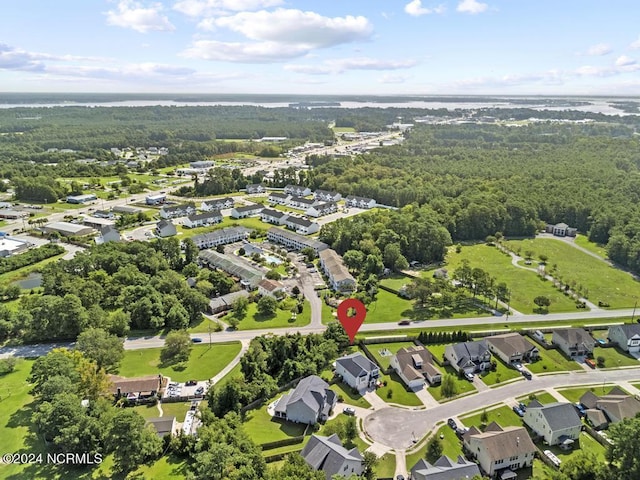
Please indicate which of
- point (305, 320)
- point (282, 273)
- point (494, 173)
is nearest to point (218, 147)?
point (494, 173)

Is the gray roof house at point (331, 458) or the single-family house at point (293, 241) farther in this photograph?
the single-family house at point (293, 241)

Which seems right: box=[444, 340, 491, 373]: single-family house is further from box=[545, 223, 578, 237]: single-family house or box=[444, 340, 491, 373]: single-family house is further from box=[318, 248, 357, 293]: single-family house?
box=[545, 223, 578, 237]: single-family house

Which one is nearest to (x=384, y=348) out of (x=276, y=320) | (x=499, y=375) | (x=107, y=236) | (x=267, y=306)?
(x=499, y=375)

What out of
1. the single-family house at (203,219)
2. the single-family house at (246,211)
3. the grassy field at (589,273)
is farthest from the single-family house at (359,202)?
the grassy field at (589,273)

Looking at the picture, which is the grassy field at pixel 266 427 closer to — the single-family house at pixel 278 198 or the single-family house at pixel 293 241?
the single-family house at pixel 293 241

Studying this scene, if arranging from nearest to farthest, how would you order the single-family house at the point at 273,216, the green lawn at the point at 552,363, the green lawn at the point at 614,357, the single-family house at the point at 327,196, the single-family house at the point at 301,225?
1. the green lawn at the point at 552,363
2. the green lawn at the point at 614,357
3. the single-family house at the point at 301,225
4. the single-family house at the point at 273,216
5. the single-family house at the point at 327,196

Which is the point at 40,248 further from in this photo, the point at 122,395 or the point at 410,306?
the point at 410,306

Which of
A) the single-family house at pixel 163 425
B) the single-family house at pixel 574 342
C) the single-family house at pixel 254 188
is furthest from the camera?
the single-family house at pixel 254 188
